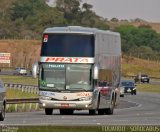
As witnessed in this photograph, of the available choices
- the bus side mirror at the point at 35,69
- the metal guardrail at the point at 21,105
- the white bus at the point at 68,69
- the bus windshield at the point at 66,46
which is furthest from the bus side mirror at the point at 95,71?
the metal guardrail at the point at 21,105

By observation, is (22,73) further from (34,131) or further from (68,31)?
(34,131)

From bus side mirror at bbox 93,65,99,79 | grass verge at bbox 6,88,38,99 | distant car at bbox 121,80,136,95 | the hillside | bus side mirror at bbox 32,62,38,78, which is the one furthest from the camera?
the hillside

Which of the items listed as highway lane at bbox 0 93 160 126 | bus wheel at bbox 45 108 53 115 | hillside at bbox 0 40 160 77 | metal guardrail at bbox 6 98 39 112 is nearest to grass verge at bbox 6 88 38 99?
metal guardrail at bbox 6 98 39 112

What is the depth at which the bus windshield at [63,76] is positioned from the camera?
39.1 metres

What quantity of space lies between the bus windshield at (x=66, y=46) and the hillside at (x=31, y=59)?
123m

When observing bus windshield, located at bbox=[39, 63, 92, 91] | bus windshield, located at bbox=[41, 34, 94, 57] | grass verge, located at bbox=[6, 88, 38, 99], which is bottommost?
grass verge, located at bbox=[6, 88, 38, 99]

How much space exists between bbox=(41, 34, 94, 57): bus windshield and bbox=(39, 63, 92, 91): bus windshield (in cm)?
50

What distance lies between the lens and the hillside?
558ft

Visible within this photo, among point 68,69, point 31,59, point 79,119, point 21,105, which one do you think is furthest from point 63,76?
point 31,59

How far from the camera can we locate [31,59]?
186 meters

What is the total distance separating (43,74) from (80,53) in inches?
72.9

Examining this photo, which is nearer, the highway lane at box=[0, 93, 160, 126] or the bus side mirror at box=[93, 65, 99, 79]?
the highway lane at box=[0, 93, 160, 126]

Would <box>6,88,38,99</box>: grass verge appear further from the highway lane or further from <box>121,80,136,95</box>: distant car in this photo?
the highway lane

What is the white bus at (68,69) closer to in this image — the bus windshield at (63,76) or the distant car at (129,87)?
the bus windshield at (63,76)
